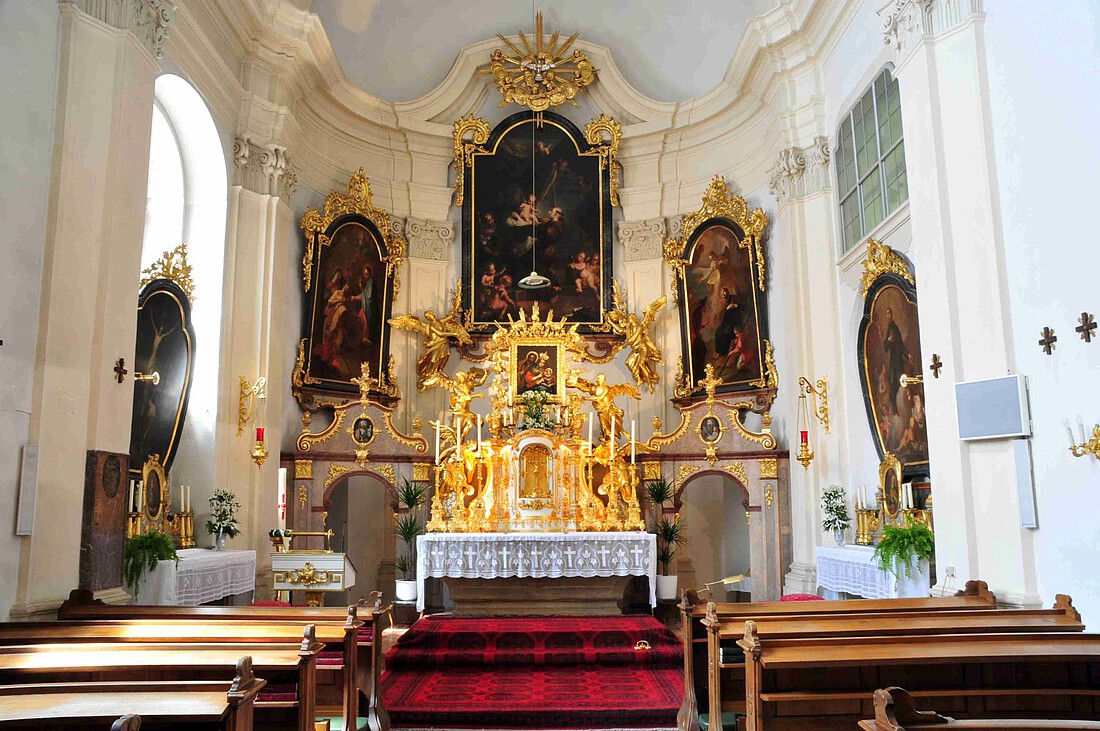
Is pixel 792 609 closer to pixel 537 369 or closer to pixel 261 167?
pixel 537 369

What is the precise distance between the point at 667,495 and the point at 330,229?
6677 mm

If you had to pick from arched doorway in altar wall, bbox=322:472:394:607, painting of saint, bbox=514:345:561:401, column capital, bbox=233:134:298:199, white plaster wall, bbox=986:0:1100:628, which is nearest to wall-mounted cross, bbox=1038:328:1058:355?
white plaster wall, bbox=986:0:1100:628

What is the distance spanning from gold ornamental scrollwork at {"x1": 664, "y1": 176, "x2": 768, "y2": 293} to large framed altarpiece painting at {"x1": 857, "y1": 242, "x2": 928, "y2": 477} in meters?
3.45

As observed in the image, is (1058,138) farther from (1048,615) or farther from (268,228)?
(268,228)

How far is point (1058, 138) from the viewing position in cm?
702

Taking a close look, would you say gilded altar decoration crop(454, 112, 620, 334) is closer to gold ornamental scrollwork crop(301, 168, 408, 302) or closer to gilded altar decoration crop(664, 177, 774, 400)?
gold ornamental scrollwork crop(301, 168, 408, 302)

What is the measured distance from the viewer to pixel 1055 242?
7020 millimetres

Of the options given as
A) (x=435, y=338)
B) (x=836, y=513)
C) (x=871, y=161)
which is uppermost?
(x=871, y=161)

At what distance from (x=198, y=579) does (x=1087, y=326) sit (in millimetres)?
8508

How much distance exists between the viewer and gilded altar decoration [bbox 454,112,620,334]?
16.0 meters

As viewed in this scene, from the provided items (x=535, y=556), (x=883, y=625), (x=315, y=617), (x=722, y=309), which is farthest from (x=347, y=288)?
(x=883, y=625)

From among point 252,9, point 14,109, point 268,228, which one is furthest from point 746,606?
point 252,9

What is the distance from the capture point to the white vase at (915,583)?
880 cm

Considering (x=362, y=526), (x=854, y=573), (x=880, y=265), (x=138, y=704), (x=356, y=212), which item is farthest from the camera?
(x=362, y=526)
